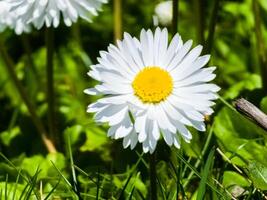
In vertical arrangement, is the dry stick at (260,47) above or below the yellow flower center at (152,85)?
above

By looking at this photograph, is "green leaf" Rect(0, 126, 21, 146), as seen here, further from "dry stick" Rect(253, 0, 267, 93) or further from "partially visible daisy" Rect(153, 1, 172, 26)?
"dry stick" Rect(253, 0, 267, 93)

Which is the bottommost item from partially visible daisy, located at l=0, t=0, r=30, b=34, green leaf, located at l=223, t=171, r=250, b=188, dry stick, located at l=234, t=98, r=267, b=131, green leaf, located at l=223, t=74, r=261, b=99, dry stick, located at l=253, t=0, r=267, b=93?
green leaf, located at l=223, t=171, r=250, b=188

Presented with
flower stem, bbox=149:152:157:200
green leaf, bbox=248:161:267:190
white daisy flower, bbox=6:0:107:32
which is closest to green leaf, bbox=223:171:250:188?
green leaf, bbox=248:161:267:190

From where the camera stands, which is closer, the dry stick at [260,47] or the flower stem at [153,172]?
A: the flower stem at [153,172]

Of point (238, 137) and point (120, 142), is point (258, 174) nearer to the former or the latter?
point (238, 137)

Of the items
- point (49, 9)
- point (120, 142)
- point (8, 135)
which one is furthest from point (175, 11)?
point (8, 135)

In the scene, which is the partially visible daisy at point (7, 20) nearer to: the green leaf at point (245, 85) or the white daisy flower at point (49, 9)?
the white daisy flower at point (49, 9)

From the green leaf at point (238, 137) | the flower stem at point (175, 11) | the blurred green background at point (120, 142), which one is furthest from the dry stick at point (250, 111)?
the flower stem at point (175, 11)
